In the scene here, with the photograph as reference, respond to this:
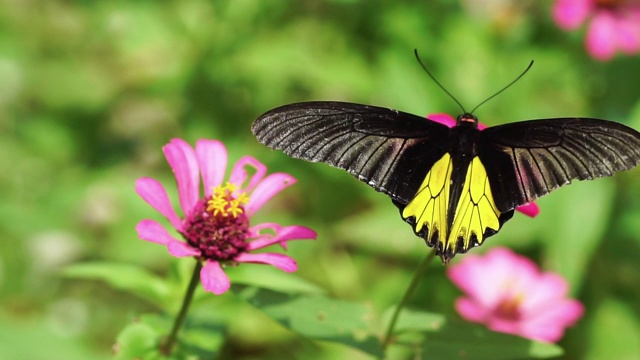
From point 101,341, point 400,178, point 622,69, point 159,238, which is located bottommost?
point 159,238

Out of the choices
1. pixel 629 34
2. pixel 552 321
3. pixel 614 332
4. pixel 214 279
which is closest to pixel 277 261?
pixel 214 279

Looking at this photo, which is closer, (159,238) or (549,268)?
(159,238)

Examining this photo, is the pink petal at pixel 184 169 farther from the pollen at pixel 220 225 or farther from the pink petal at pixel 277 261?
the pink petal at pixel 277 261

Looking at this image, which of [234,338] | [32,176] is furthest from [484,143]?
[32,176]

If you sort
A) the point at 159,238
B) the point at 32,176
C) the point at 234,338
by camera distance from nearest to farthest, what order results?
the point at 159,238 → the point at 234,338 → the point at 32,176

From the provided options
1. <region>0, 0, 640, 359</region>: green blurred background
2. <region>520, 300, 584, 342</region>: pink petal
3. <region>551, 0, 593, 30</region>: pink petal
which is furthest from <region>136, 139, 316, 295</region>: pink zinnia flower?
<region>551, 0, 593, 30</region>: pink petal

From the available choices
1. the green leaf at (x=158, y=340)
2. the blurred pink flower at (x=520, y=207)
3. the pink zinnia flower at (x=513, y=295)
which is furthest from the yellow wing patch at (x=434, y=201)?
the pink zinnia flower at (x=513, y=295)

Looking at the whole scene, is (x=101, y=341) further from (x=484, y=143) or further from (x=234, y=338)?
(x=484, y=143)

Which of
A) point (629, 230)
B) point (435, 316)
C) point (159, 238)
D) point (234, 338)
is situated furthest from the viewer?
point (234, 338)
